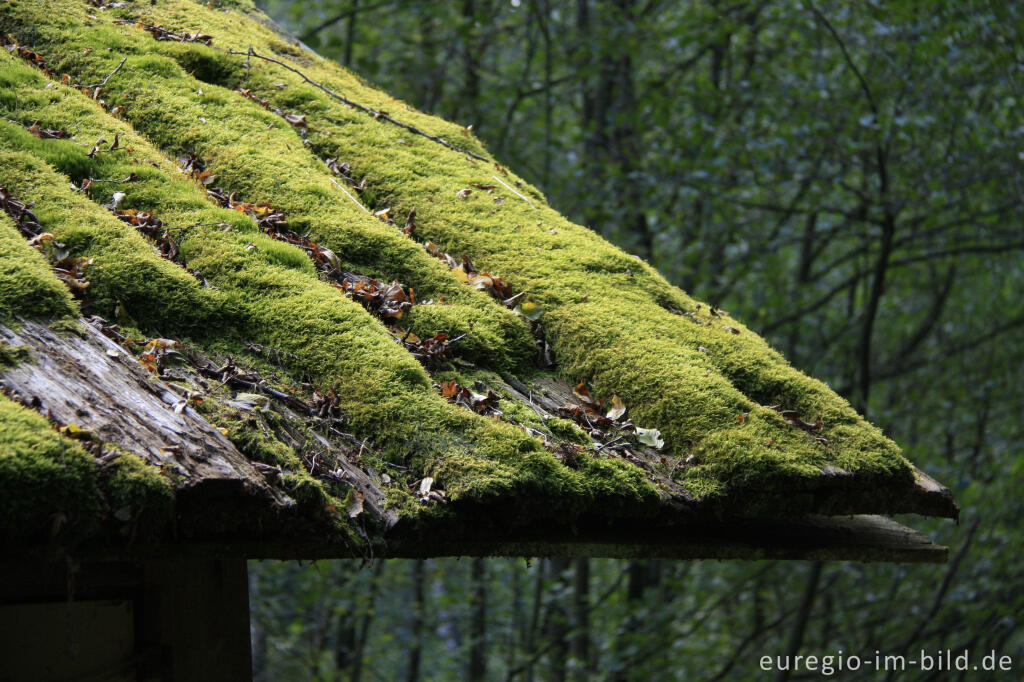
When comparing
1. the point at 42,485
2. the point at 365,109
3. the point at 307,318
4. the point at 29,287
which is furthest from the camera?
the point at 365,109

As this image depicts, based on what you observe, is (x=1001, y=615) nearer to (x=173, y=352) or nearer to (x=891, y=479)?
(x=891, y=479)

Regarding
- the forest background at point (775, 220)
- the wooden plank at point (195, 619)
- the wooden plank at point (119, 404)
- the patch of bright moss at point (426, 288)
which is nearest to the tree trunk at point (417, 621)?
the forest background at point (775, 220)

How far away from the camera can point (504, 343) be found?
10.2ft

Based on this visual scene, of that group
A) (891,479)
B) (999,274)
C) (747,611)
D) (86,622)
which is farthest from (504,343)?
(999,274)

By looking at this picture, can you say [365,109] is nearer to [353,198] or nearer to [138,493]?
[353,198]

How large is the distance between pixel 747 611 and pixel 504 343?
31.8 feet

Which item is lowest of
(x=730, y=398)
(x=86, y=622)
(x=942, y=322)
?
(x=86, y=622)

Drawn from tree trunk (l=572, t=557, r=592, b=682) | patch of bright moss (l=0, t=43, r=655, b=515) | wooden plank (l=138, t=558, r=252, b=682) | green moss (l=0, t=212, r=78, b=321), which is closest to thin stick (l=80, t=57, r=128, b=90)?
patch of bright moss (l=0, t=43, r=655, b=515)

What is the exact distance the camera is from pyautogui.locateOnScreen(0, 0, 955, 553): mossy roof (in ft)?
7.19

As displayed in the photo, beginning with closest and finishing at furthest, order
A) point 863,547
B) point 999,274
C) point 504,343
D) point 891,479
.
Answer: point 891,479, point 863,547, point 504,343, point 999,274

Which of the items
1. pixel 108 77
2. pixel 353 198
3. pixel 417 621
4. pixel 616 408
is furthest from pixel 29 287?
pixel 417 621

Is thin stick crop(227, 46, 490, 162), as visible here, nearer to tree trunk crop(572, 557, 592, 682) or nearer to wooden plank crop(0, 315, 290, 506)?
wooden plank crop(0, 315, 290, 506)

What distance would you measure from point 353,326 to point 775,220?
9251 millimetres

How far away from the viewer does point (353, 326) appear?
9.10ft
